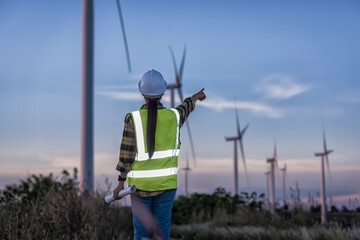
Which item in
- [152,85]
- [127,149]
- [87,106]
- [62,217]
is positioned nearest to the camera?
[127,149]

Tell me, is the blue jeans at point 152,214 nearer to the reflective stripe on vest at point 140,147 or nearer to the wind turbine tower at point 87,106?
the reflective stripe on vest at point 140,147

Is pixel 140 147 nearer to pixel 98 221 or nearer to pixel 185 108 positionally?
pixel 185 108

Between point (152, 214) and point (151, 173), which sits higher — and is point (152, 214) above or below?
below

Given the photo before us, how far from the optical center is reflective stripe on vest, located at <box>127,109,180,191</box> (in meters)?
5.14

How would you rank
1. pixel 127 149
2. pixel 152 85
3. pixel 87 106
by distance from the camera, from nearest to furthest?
1. pixel 127 149
2. pixel 152 85
3. pixel 87 106

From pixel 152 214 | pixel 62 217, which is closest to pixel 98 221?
pixel 62 217

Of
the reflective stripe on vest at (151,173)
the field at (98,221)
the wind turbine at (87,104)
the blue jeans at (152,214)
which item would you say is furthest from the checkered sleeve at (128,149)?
the wind turbine at (87,104)

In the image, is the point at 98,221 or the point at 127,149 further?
the point at 98,221

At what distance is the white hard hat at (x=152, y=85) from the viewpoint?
5.34 m


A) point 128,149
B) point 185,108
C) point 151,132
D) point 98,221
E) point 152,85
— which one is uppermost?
point 152,85

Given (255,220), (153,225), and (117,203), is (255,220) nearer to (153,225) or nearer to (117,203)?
(117,203)

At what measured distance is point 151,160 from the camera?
516 centimetres

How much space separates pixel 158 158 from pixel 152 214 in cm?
65

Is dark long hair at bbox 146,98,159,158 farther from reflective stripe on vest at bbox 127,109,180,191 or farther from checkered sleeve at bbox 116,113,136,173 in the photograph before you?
checkered sleeve at bbox 116,113,136,173
